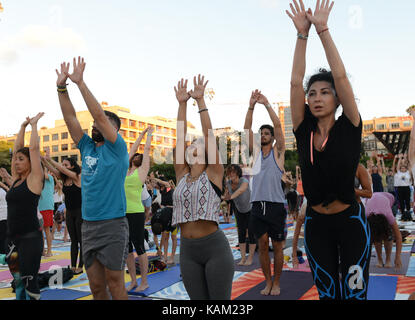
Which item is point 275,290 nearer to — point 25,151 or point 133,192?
point 133,192

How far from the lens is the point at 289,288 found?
5.35 meters

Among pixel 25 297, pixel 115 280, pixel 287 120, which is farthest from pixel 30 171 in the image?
pixel 287 120

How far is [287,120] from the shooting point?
622 feet

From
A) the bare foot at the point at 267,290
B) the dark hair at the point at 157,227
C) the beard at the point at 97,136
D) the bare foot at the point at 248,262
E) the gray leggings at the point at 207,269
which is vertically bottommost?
the bare foot at the point at 248,262

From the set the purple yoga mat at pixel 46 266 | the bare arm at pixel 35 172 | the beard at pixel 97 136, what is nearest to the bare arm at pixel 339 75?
the beard at pixel 97 136

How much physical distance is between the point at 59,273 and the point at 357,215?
5185 mm

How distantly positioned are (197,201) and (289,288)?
2.91 m

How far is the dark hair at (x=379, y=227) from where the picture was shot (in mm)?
6289

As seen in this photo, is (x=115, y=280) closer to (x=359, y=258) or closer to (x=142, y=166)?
(x=359, y=258)

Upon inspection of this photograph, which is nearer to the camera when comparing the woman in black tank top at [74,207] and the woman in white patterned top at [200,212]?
the woman in white patterned top at [200,212]

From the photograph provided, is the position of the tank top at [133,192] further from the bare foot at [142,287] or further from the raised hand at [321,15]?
the raised hand at [321,15]

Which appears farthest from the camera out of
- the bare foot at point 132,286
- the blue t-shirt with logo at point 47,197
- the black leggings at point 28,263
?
the blue t-shirt with logo at point 47,197

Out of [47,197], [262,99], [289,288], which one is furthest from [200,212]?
[47,197]

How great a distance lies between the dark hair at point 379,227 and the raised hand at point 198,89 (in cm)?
429
